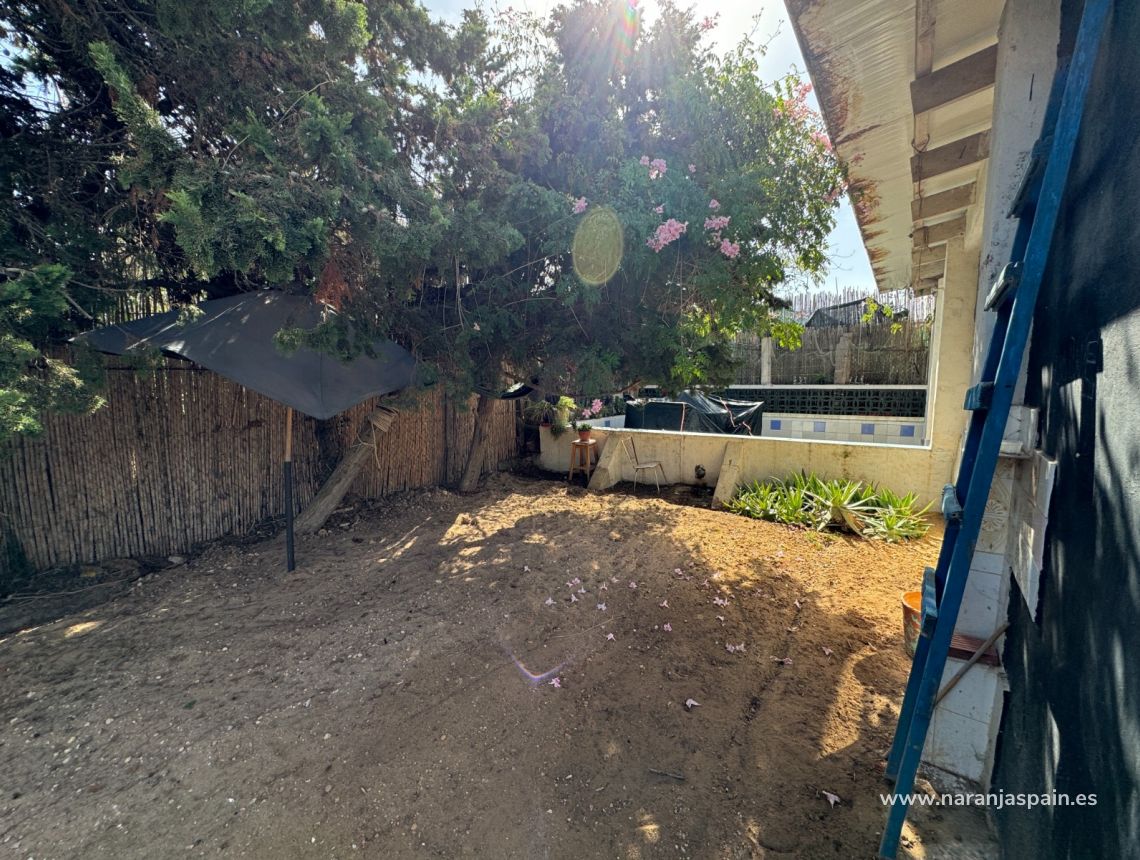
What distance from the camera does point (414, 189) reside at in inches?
134

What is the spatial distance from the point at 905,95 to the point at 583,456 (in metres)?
5.58

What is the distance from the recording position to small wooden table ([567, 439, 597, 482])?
7.26 m

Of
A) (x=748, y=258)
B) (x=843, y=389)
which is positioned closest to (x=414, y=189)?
(x=748, y=258)

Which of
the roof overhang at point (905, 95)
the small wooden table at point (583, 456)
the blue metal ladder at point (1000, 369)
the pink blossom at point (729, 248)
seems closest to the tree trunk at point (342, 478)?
the small wooden table at point (583, 456)

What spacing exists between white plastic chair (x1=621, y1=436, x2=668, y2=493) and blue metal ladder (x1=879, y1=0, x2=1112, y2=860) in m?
5.09

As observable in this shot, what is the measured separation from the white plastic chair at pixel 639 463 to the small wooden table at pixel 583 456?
1.74 ft

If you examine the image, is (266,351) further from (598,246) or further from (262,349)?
(598,246)

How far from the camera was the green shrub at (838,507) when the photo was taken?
15.6 ft

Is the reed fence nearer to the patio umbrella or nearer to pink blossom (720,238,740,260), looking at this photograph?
the patio umbrella

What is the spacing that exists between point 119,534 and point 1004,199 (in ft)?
20.8

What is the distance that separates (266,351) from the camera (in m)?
3.76

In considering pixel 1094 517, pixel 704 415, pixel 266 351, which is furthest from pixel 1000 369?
pixel 704 415

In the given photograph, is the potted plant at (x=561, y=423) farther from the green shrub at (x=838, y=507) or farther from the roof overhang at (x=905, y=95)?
the roof overhang at (x=905, y=95)

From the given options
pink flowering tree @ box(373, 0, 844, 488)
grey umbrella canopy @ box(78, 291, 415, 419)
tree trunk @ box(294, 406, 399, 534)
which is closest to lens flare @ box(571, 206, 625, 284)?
pink flowering tree @ box(373, 0, 844, 488)
